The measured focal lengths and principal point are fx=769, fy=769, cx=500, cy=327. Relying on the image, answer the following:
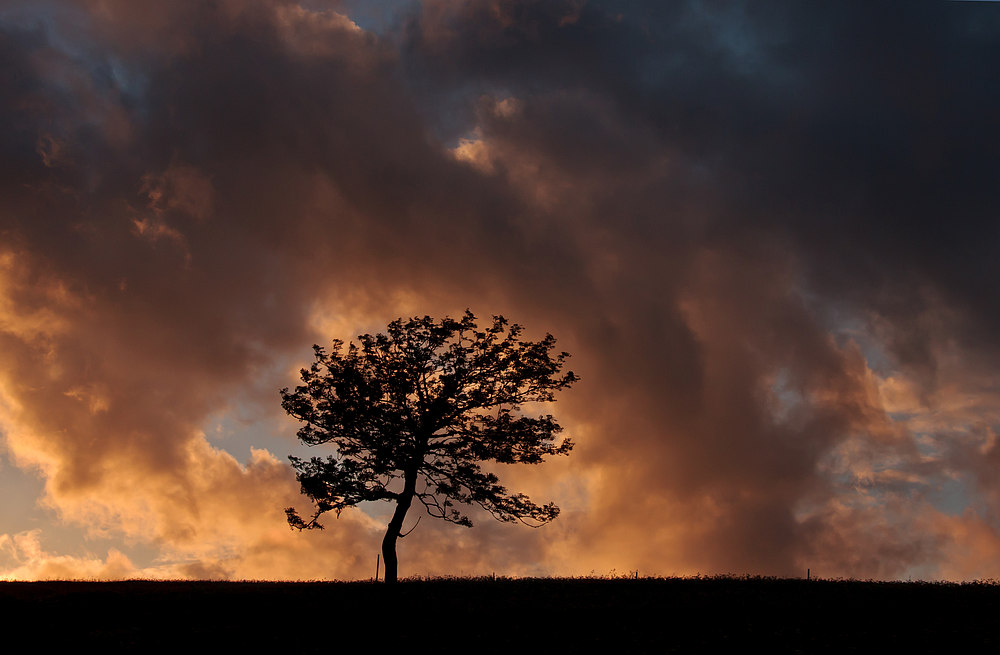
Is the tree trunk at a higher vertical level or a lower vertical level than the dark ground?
higher

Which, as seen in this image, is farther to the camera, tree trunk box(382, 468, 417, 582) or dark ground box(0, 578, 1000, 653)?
tree trunk box(382, 468, 417, 582)

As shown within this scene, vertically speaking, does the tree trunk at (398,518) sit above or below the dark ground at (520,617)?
above

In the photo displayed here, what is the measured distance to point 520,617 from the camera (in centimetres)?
2538

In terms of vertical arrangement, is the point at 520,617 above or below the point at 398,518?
below

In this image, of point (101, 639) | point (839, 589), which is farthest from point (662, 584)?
point (101, 639)

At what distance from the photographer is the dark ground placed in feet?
74.3

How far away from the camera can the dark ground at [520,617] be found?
74.3ft

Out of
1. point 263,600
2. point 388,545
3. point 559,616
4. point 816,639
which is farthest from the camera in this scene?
point 388,545

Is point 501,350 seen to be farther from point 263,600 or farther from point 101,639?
point 101,639

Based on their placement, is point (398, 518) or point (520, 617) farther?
point (398, 518)

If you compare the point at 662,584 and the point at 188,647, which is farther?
the point at 662,584

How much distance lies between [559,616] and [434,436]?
449 inches

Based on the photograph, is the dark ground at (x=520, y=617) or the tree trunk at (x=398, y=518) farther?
the tree trunk at (x=398, y=518)

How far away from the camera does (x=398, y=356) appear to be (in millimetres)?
34594
